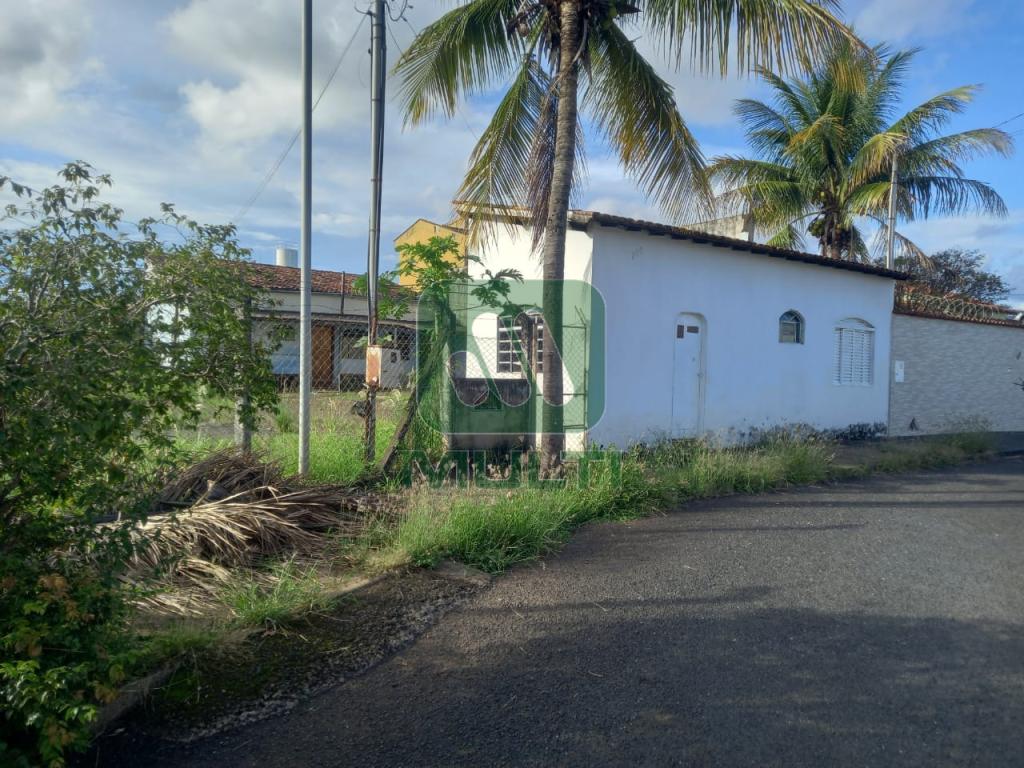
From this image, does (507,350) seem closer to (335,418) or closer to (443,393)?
(443,393)

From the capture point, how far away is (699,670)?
3.74 meters

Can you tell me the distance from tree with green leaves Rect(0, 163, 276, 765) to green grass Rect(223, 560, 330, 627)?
35.8 inches

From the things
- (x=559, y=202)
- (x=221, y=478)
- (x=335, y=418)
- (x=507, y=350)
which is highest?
(x=559, y=202)

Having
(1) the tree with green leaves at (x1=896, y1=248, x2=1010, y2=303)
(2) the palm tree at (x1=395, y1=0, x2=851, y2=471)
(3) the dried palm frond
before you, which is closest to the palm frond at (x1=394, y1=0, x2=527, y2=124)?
(2) the palm tree at (x1=395, y1=0, x2=851, y2=471)

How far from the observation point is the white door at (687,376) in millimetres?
10977

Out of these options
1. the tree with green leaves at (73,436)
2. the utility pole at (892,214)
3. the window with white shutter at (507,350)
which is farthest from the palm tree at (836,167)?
the tree with green leaves at (73,436)

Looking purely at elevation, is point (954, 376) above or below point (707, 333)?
below

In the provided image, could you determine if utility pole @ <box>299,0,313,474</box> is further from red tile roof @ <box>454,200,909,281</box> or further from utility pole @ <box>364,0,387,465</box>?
red tile roof @ <box>454,200,909,281</box>

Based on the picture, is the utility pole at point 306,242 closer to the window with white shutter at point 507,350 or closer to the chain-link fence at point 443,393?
the chain-link fence at point 443,393

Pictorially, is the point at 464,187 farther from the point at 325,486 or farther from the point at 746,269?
the point at 746,269

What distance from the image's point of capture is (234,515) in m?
5.09

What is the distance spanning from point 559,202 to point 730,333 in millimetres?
4949

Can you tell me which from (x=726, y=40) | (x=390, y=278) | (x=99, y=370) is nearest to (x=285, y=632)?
(x=99, y=370)

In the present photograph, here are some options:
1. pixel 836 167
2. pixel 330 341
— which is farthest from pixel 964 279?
pixel 330 341
